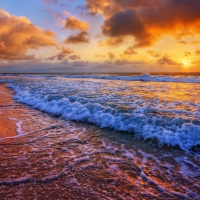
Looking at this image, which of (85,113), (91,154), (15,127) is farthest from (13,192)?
(85,113)

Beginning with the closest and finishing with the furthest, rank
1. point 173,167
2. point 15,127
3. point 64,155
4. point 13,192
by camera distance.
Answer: point 13,192, point 173,167, point 64,155, point 15,127

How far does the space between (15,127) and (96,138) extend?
106 inches

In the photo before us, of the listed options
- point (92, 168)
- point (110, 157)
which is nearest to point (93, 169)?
point (92, 168)

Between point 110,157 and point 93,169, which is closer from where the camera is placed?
point 93,169

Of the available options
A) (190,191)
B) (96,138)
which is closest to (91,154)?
(96,138)

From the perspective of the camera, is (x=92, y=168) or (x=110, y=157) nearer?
(x=92, y=168)

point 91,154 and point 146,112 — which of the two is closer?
point 91,154

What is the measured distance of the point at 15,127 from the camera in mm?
5289

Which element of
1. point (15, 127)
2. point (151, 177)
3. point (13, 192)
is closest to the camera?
point (13, 192)

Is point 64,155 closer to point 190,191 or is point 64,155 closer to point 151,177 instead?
point 151,177

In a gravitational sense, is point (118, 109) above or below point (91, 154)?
above

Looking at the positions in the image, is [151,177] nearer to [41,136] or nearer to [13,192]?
[13,192]

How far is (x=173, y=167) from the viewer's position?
124 inches

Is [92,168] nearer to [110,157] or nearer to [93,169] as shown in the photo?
[93,169]
